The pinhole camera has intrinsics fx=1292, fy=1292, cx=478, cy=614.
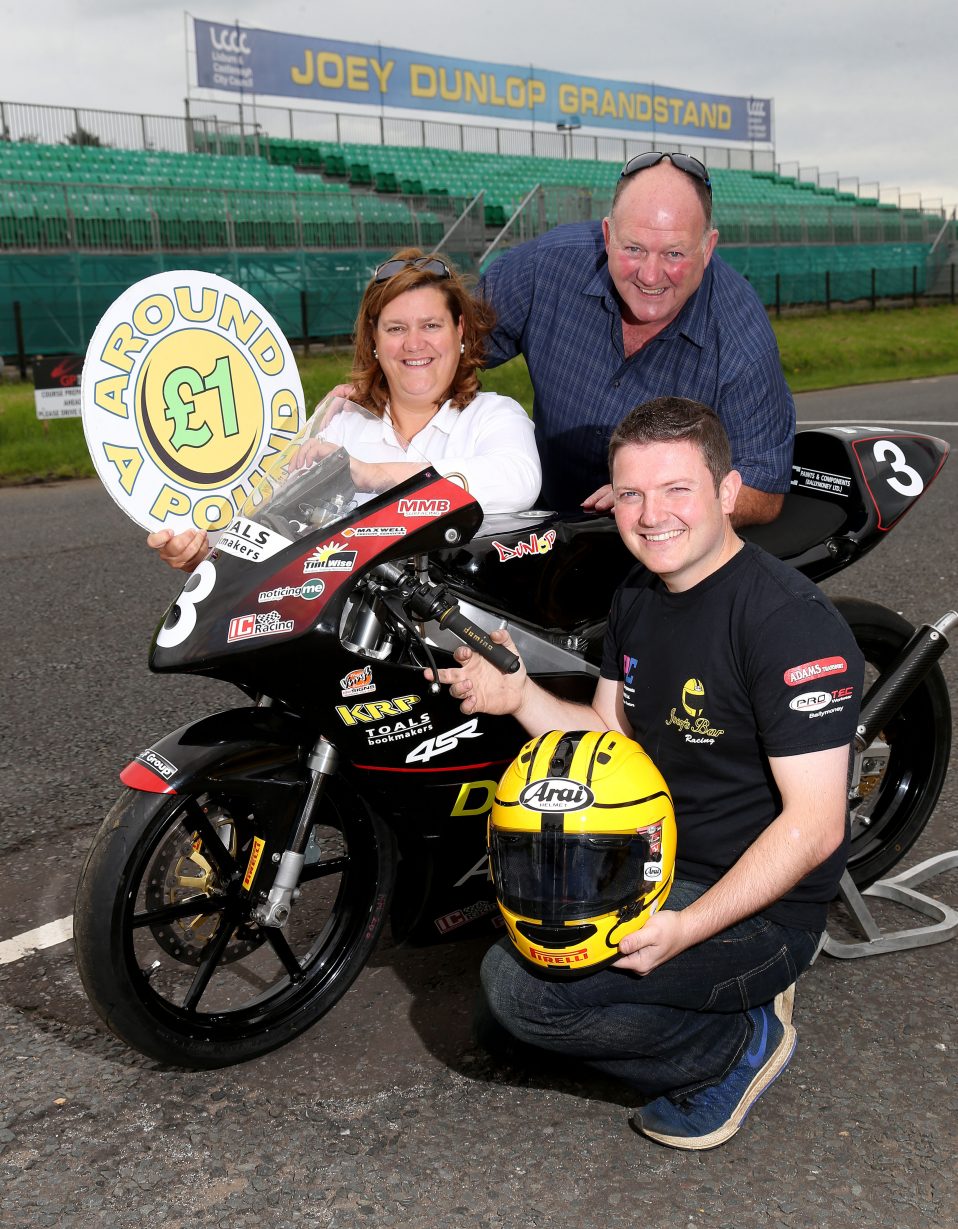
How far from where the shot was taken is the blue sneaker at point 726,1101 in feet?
8.14

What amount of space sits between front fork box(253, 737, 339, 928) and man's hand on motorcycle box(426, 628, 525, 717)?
0.27m

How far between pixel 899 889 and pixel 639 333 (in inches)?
66.1

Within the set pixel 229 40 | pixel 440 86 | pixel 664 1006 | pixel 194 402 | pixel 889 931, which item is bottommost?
pixel 889 931

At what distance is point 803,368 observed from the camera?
21.6 metres

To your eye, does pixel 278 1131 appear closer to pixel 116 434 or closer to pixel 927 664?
pixel 116 434

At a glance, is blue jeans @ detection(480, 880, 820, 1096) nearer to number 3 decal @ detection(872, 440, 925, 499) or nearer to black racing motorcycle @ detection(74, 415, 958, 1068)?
black racing motorcycle @ detection(74, 415, 958, 1068)

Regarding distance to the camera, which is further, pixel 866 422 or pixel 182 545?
pixel 866 422

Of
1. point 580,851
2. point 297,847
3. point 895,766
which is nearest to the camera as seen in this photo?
point 580,851

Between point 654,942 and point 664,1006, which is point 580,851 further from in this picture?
point 664,1006

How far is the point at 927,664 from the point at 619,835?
1.35 metres

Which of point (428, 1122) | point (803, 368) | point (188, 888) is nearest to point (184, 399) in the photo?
point (188, 888)

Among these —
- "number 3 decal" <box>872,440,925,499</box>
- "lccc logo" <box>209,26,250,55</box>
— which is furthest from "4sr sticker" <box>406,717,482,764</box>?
"lccc logo" <box>209,26,250,55</box>

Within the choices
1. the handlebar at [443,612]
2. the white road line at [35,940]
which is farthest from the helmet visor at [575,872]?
the white road line at [35,940]

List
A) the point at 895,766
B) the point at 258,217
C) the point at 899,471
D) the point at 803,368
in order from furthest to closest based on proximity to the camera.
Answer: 1. the point at 258,217
2. the point at 803,368
3. the point at 895,766
4. the point at 899,471
